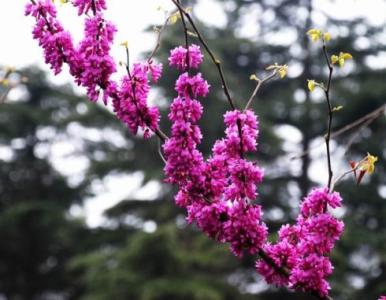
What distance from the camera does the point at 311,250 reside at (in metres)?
1.93

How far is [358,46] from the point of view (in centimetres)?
1197

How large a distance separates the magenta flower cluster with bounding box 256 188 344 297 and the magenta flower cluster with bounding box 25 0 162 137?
0.61 meters

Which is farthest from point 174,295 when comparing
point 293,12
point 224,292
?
point 293,12

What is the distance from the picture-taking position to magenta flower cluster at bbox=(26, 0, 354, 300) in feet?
6.25

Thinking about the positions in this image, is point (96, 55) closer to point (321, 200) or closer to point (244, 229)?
point (244, 229)

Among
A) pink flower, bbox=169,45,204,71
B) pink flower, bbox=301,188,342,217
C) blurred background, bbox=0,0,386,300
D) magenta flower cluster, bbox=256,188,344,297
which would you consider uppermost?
blurred background, bbox=0,0,386,300

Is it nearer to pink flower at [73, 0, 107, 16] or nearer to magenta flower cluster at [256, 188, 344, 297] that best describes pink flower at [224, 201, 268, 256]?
magenta flower cluster at [256, 188, 344, 297]

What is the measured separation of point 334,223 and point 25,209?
11.8m

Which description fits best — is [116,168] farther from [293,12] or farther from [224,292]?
[293,12]

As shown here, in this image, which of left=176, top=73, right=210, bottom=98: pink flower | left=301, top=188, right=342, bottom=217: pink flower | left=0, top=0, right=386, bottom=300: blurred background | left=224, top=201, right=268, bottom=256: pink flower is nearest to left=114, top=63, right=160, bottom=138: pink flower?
left=176, top=73, right=210, bottom=98: pink flower

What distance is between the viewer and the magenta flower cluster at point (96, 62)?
199cm

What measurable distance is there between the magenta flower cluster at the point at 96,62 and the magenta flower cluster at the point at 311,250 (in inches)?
24.2

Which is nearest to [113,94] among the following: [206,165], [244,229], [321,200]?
[206,165]

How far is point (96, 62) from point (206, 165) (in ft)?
1.72
